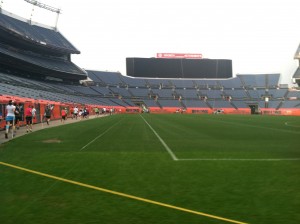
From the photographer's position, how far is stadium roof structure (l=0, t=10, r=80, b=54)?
67694 millimetres

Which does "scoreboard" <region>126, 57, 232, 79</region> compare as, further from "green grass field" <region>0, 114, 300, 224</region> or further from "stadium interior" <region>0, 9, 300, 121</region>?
"green grass field" <region>0, 114, 300, 224</region>

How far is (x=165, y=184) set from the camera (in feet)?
21.5

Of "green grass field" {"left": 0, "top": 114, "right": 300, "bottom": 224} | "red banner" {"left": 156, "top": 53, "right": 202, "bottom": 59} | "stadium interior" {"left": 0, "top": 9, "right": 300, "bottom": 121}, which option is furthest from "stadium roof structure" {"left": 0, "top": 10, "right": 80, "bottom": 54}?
"green grass field" {"left": 0, "top": 114, "right": 300, "bottom": 224}

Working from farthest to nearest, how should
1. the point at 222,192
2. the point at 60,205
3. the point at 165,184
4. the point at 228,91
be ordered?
the point at 228,91 < the point at 165,184 < the point at 222,192 < the point at 60,205

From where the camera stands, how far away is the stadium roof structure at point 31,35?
67.7 metres

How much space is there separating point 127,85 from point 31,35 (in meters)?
36.5

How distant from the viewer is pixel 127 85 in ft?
350

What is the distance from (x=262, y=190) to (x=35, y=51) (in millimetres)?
84820

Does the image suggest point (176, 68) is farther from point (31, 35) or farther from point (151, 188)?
point (151, 188)

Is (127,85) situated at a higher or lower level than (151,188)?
higher

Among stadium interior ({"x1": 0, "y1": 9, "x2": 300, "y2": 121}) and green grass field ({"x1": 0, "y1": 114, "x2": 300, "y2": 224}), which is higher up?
stadium interior ({"x1": 0, "y1": 9, "x2": 300, "y2": 121})

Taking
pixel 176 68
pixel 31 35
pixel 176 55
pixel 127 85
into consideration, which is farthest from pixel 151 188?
pixel 176 55

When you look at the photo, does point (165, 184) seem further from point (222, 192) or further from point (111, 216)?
point (111, 216)

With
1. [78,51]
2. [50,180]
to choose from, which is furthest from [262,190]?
[78,51]
